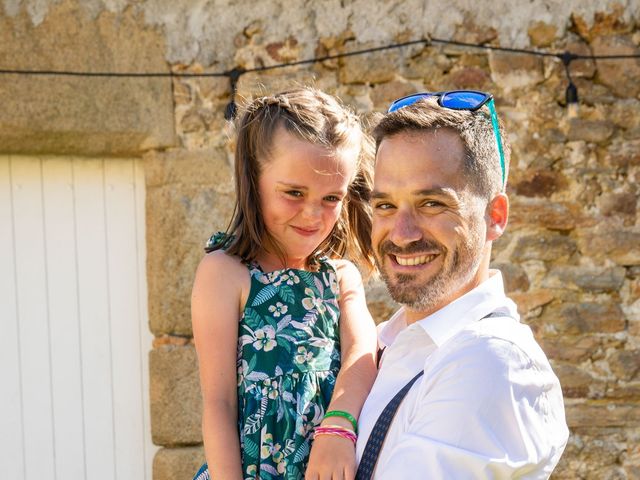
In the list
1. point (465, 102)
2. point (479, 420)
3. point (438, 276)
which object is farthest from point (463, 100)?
point (479, 420)

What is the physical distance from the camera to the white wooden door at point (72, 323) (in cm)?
416

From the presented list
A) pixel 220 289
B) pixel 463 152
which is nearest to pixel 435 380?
pixel 463 152

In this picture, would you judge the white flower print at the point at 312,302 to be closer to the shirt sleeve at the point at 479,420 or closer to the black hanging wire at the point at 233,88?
the shirt sleeve at the point at 479,420

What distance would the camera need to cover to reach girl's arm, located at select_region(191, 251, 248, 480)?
208 cm

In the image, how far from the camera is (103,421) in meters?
4.19

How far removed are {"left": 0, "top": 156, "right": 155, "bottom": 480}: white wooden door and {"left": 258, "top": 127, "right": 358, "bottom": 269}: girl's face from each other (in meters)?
2.07

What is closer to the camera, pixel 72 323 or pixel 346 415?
pixel 346 415

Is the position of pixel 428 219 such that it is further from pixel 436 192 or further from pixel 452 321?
pixel 452 321

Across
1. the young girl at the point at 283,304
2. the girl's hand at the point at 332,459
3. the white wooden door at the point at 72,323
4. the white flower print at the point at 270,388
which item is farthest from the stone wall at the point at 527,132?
the girl's hand at the point at 332,459

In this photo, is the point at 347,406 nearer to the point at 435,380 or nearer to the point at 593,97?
the point at 435,380

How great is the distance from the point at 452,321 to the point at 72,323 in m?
2.75

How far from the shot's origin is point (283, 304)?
2.25 m

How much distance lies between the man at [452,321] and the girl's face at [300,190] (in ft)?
0.87

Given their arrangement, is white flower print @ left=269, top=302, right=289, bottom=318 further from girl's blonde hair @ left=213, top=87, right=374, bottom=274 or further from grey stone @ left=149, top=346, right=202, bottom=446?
grey stone @ left=149, top=346, right=202, bottom=446
